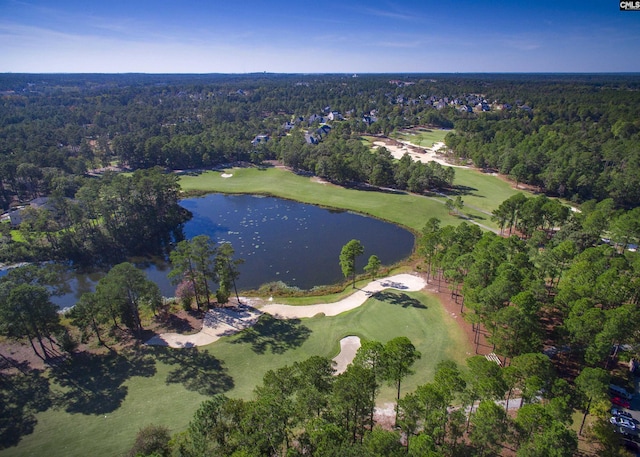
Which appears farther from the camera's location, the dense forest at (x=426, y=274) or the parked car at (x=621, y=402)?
the parked car at (x=621, y=402)

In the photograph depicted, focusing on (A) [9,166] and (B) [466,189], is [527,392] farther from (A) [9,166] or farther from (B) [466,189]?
(A) [9,166]

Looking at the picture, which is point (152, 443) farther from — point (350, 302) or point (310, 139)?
point (310, 139)

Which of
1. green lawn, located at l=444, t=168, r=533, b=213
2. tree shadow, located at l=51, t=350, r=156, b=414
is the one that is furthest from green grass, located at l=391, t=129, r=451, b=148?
tree shadow, located at l=51, t=350, r=156, b=414

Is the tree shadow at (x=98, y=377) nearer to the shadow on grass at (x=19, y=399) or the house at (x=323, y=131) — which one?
the shadow on grass at (x=19, y=399)

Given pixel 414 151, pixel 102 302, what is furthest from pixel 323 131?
pixel 102 302

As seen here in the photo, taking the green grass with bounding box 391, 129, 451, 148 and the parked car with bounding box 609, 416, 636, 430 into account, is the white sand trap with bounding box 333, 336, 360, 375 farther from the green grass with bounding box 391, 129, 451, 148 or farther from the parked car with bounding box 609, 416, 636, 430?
the green grass with bounding box 391, 129, 451, 148

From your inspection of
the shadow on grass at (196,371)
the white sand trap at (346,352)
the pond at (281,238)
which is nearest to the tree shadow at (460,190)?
the pond at (281,238)
